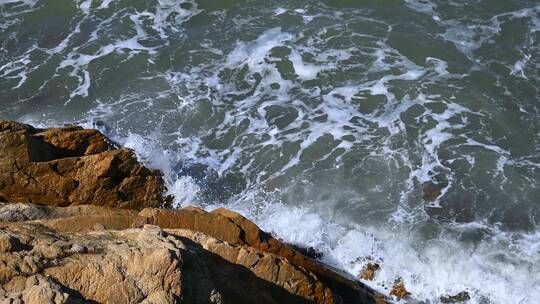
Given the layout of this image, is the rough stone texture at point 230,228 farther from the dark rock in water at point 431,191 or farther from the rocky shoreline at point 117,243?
the dark rock in water at point 431,191

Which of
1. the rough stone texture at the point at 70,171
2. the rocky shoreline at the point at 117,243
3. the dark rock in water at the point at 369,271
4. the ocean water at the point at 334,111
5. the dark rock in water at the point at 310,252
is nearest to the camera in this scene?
the rocky shoreline at the point at 117,243

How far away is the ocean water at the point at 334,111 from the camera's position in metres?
14.0

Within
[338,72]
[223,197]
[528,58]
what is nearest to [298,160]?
[223,197]

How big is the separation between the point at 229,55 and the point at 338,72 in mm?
3452

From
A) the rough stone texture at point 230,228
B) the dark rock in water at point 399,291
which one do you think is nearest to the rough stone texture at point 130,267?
the rough stone texture at point 230,228

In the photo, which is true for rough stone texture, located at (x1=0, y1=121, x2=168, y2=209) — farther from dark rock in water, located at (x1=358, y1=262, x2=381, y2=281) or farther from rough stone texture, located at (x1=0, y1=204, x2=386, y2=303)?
dark rock in water, located at (x1=358, y1=262, x2=381, y2=281)

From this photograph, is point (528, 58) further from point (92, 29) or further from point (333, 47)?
point (92, 29)

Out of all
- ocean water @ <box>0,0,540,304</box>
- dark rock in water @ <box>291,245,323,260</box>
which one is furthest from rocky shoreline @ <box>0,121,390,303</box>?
ocean water @ <box>0,0,540,304</box>

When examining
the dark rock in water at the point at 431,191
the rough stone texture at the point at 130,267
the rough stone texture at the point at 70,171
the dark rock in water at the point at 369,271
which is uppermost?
the rough stone texture at the point at 130,267

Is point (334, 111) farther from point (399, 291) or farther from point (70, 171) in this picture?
point (70, 171)

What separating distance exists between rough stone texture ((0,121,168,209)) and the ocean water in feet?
4.41

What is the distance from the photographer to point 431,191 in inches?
598

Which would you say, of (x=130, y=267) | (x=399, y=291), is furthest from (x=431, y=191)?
(x=130, y=267)

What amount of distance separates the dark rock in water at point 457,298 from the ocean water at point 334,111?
0.42ft
